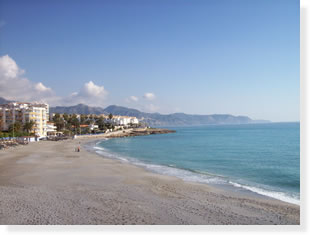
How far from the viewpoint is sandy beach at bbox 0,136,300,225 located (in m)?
5.11

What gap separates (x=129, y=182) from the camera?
30.1 feet

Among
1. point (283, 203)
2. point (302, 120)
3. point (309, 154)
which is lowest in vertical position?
point (283, 203)

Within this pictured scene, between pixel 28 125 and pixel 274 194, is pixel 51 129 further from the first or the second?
pixel 274 194

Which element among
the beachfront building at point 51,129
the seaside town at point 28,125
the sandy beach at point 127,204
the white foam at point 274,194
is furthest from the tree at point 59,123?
the white foam at point 274,194

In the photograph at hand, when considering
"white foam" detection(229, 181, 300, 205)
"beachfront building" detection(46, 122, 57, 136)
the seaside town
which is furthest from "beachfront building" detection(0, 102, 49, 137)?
"white foam" detection(229, 181, 300, 205)

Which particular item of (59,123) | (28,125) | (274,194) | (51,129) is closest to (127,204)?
(274,194)

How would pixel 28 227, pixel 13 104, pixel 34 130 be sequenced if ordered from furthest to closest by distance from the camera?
pixel 13 104
pixel 34 130
pixel 28 227

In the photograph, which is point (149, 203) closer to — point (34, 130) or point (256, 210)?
point (256, 210)

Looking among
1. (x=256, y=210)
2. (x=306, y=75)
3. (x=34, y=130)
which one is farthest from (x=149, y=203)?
(x=34, y=130)

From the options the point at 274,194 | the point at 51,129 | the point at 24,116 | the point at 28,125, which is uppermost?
the point at 24,116

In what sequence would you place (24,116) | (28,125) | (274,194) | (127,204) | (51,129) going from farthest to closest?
1. (51,129)
2. (24,116)
3. (28,125)
4. (274,194)
5. (127,204)

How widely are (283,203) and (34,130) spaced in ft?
140

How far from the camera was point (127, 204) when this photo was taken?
20.1 ft

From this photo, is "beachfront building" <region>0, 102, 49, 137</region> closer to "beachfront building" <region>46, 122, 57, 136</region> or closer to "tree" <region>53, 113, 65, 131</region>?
"beachfront building" <region>46, 122, 57, 136</region>
